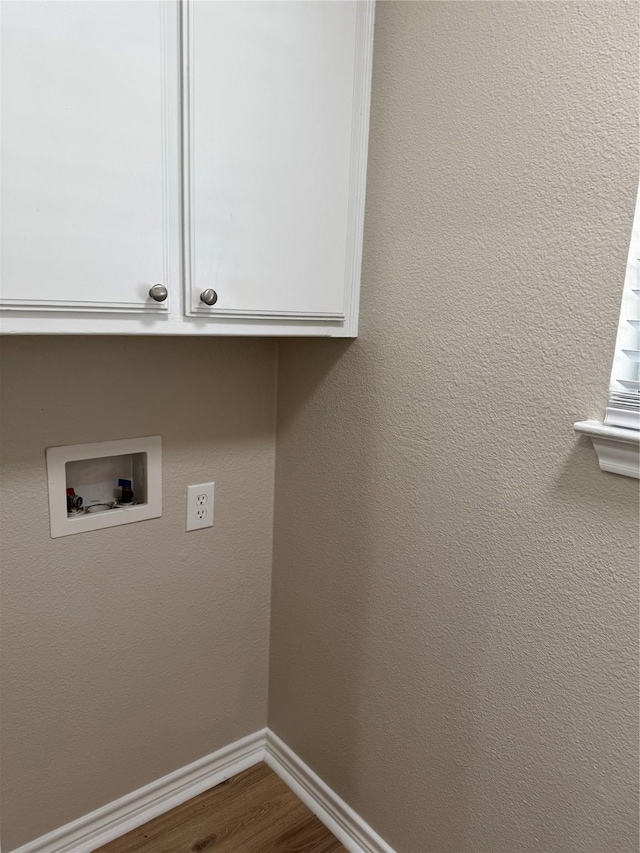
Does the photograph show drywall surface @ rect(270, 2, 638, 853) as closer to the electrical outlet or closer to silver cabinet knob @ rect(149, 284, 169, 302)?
the electrical outlet

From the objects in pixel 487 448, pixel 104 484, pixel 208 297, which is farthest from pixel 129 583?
pixel 487 448

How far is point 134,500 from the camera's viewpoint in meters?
1.31

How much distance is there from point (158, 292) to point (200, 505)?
62 centimetres

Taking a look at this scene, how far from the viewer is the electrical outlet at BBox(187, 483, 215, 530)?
1.37m

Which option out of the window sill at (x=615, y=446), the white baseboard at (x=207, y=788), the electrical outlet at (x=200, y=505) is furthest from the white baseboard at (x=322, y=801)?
the window sill at (x=615, y=446)

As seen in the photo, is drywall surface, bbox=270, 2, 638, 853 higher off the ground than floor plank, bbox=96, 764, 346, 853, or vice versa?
drywall surface, bbox=270, 2, 638, 853

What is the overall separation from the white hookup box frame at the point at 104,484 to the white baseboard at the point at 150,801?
26.0 inches

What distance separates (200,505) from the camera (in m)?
1.39

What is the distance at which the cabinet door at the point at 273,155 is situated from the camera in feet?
3.05

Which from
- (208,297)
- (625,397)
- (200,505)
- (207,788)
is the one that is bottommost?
(207,788)

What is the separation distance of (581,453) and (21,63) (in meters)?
0.91

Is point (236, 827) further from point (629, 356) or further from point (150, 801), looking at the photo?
point (629, 356)

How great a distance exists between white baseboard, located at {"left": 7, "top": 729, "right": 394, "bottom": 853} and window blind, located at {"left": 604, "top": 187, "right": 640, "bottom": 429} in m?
1.06

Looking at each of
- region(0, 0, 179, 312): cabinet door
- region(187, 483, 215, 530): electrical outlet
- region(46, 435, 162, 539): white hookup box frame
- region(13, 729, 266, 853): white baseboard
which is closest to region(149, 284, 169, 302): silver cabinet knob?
region(0, 0, 179, 312): cabinet door
